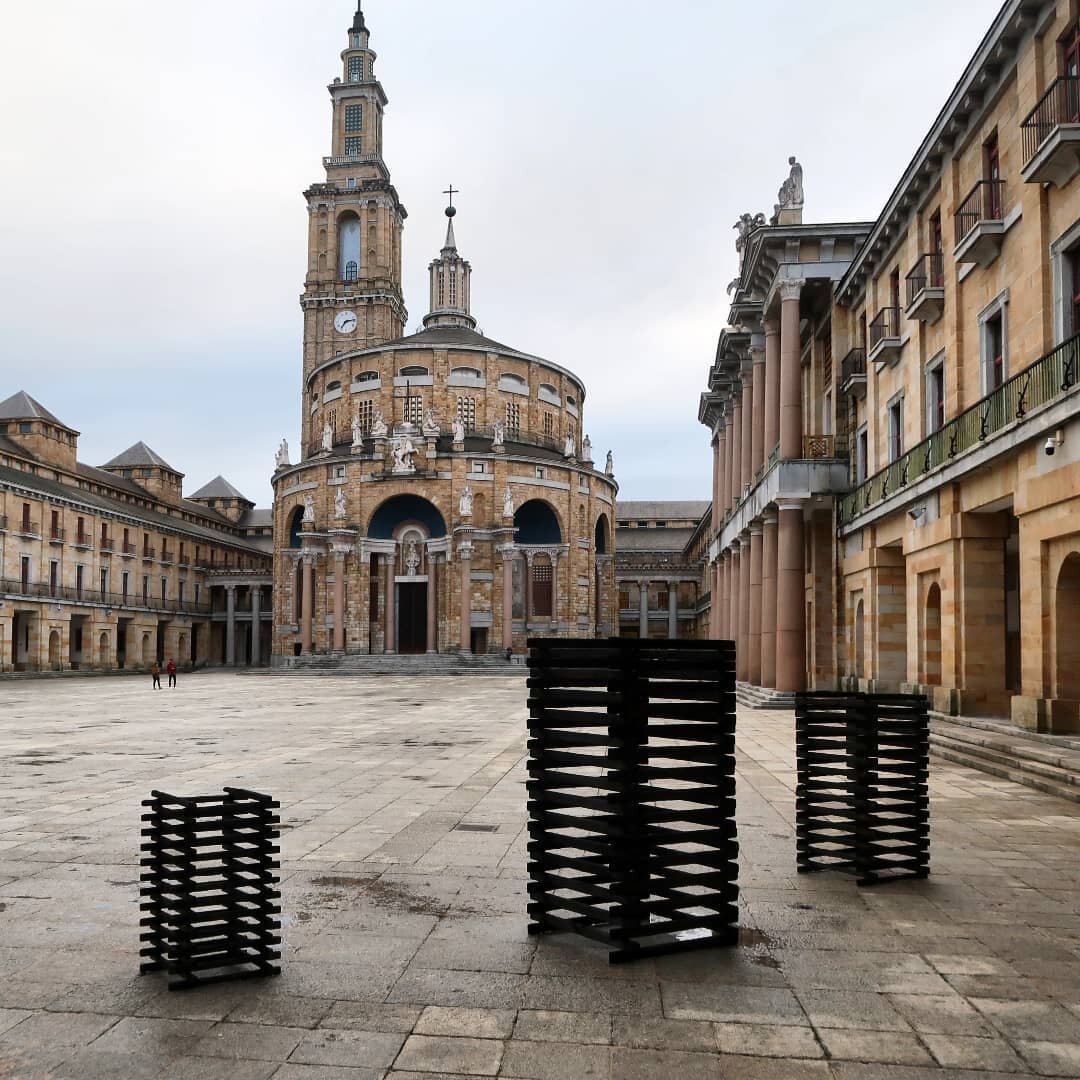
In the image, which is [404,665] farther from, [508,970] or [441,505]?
[508,970]

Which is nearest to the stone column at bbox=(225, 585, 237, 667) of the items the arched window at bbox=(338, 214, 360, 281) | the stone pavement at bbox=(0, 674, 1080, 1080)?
the arched window at bbox=(338, 214, 360, 281)

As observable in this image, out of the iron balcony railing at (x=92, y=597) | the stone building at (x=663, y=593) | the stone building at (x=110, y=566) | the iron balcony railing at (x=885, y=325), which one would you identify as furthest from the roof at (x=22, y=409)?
the iron balcony railing at (x=885, y=325)

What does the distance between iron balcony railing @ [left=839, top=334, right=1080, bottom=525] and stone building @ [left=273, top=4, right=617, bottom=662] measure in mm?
40990

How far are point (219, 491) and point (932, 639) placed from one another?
9467cm

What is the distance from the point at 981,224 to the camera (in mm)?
18406

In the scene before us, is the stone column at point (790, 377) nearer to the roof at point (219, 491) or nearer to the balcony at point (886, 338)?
the balcony at point (886, 338)

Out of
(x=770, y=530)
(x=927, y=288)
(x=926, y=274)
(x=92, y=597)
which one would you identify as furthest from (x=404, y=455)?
(x=927, y=288)

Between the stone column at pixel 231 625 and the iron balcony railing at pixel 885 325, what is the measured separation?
6815cm

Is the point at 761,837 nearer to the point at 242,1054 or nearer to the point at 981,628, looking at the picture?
the point at 242,1054

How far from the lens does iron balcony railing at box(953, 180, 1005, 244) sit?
19000 mm

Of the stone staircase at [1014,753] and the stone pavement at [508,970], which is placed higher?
Answer: the stone staircase at [1014,753]

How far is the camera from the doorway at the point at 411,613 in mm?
68188

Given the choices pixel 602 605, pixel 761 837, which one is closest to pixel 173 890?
pixel 761 837

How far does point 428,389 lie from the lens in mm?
71688
